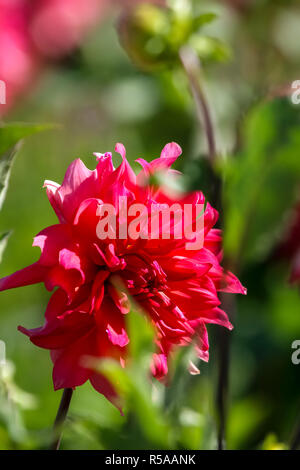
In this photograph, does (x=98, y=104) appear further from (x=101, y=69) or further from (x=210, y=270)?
(x=210, y=270)

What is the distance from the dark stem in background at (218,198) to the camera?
46 centimetres

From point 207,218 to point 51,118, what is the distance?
719 millimetres

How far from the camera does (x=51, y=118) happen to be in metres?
1.04

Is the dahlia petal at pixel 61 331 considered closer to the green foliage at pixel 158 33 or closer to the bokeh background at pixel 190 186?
the bokeh background at pixel 190 186

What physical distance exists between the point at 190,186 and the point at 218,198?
4cm

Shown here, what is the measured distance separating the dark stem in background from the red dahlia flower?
8 centimetres

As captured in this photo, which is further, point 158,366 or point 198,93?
point 198,93

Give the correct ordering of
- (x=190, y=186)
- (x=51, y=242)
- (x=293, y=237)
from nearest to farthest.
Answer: (x=51, y=242)
(x=190, y=186)
(x=293, y=237)

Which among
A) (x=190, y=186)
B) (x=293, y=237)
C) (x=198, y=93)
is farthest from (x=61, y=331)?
(x=293, y=237)

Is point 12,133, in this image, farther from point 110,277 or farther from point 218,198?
point 218,198

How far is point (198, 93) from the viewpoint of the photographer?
554 millimetres

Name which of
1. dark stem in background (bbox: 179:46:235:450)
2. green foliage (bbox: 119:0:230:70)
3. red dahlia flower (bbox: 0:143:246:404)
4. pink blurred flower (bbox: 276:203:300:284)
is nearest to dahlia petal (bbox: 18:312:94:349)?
A: red dahlia flower (bbox: 0:143:246:404)

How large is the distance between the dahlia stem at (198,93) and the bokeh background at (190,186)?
0.01 metres

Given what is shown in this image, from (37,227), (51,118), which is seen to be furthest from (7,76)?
(37,227)
